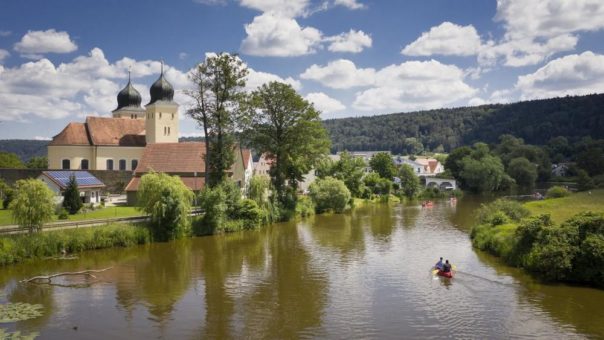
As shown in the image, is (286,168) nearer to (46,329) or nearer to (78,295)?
(78,295)

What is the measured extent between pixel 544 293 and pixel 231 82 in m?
27.6

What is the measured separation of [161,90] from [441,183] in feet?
163

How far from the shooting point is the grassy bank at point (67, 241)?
88.7ft

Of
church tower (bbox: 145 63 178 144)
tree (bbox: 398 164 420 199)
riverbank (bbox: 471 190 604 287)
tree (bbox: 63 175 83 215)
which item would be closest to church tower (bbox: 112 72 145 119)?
church tower (bbox: 145 63 178 144)

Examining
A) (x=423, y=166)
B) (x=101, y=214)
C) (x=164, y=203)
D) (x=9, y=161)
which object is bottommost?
(x=101, y=214)

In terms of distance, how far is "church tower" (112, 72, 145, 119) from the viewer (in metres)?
61.4

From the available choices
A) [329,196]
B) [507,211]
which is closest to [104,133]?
[329,196]

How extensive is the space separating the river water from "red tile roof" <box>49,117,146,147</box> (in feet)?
80.2

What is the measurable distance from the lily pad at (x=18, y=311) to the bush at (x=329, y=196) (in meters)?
35.8

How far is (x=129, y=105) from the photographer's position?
203 feet

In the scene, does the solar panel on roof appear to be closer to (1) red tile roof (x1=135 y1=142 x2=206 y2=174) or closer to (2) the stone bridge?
(1) red tile roof (x1=135 y1=142 x2=206 y2=174)

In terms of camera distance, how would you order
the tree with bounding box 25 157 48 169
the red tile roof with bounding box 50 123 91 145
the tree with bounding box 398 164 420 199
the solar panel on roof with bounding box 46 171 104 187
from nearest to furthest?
the solar panel on roof with bounding box 46 171 104 187
the red tile roof with bounding box 50 123 91 145
the tree with bounding box 398 164 420 199
the tree with bounding box 25 157 48 169

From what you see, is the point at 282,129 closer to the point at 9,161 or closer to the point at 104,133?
the point at 104,133

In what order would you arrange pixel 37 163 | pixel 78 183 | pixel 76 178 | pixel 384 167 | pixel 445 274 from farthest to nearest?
1. pixel 37 163
2. pixel 384 167
3. pixel 76 178
4. pixel 78 183
5. pixel 445 274
